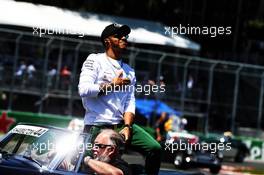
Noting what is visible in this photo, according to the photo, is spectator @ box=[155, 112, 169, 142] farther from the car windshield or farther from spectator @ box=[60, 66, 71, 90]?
the car windshield

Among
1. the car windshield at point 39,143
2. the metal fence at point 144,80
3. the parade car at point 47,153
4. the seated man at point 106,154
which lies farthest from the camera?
the metal fence at point 144,80

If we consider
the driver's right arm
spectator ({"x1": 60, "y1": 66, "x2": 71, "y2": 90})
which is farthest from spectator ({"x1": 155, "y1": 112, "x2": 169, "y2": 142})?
the driver's right arm

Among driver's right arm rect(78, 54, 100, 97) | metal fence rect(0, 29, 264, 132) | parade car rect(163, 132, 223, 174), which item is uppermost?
driver's right arm rect(78, 54, 100, 97)

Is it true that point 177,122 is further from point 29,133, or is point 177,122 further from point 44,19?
point 29,133

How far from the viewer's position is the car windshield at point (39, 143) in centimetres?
562

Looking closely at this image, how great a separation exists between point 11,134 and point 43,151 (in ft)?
1.57

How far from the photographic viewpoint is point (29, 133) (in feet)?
19.2

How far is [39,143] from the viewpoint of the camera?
568 cm

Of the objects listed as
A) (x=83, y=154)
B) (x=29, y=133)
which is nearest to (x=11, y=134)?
(x=29, y=133)

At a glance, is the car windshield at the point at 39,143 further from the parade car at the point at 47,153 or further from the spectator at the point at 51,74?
the spectator at the point at 51,74

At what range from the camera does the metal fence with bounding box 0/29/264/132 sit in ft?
74.7

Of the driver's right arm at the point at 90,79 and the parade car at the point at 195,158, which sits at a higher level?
the driver's right arm at the point at 90,79

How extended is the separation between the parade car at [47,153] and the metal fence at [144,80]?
16074 mm

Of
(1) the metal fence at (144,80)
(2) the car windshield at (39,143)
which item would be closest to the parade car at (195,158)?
(1) the metal fence at (144,80)
